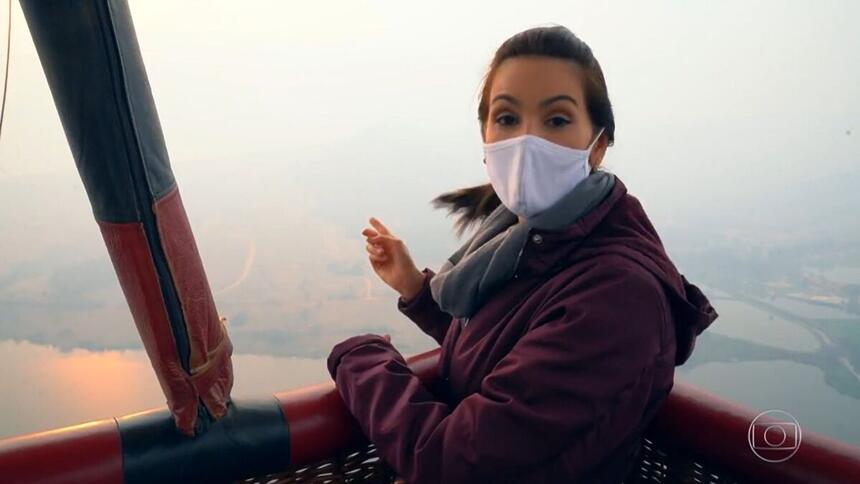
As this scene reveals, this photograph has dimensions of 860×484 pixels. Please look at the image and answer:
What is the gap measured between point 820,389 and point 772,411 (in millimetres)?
781

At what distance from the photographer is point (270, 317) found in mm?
1567

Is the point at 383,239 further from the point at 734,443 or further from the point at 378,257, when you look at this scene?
the point at 734,443

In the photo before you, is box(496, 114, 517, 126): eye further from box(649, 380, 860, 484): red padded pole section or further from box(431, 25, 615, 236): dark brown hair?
box(649, 380, 860, 484): red padded pole section

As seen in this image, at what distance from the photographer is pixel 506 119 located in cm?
95

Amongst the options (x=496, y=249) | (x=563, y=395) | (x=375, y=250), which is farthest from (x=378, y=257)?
(x=563, y=395)

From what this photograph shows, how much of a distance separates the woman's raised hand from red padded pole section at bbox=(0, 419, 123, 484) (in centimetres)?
50

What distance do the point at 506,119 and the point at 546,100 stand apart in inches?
2.4

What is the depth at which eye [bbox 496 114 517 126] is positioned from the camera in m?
0.94

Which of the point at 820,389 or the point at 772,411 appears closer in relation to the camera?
the point at 772,411

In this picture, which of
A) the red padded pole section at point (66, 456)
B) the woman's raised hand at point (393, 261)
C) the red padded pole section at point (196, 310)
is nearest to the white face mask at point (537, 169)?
the woman's raised hand at point (393, 261)

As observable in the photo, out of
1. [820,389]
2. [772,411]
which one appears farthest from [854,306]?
[772,411]

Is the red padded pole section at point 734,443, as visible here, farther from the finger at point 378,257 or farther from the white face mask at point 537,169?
the finger at point 378,257

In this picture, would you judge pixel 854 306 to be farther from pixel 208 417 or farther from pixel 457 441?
pixel 208 417

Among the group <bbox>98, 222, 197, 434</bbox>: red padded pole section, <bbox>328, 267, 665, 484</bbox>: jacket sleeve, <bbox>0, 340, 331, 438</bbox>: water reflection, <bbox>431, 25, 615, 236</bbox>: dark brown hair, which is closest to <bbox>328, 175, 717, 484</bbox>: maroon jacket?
<bbox>328, 267, 665, 484</bbox>: jacket sleeve
